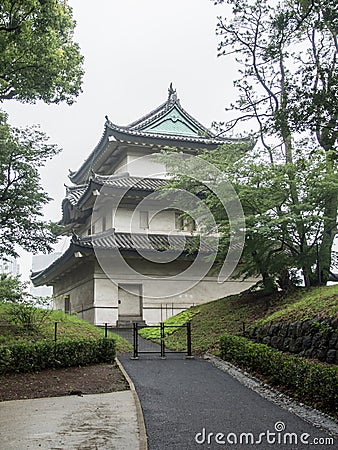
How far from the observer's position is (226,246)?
17344 mm

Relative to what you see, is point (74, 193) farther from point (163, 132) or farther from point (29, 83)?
point (29, 83)

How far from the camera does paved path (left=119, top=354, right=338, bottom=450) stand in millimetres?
7242

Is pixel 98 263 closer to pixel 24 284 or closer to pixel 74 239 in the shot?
pixel 74 239

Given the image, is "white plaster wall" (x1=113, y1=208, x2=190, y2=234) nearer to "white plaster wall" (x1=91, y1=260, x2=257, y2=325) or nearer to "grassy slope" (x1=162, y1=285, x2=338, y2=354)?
"white plaster wall" (x1=91, y1=260, x2=257, y2=325)

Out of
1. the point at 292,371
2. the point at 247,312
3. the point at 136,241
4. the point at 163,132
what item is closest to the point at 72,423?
the point at 292,371

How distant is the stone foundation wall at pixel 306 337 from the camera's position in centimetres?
1116

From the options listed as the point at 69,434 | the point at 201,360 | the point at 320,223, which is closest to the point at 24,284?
the point at 201,360

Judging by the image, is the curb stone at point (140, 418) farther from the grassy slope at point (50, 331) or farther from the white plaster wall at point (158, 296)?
the white plaster wall at point (158, 296)

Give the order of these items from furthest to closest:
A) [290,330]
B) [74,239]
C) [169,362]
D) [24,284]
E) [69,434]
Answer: [74,239] < [24,284] < [169,362] < [290,330] < [69,434]

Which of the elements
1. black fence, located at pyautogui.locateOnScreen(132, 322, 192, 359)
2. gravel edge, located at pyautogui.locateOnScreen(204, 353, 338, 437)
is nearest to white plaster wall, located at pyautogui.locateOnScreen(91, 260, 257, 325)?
black fence, located at pyautogui.locateOnScreen(132, 322, 192, 359)

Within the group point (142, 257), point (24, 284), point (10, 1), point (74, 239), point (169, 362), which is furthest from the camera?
point (142, 257)

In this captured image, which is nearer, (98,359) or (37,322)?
(98,359)

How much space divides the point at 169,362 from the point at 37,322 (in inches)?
195

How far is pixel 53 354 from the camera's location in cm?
1327
